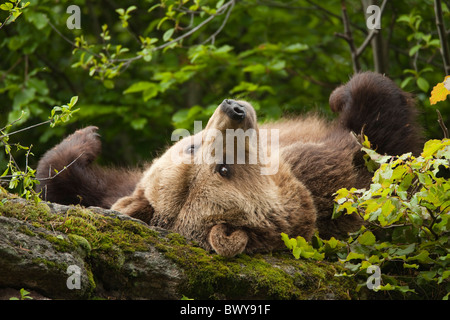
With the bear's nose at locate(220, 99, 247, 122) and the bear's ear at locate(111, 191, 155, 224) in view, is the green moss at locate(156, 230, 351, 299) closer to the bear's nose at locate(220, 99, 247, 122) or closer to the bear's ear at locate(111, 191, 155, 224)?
the bear's ear at locate(111, 191, 155, 224)

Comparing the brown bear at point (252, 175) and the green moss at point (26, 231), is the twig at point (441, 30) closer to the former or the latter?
the brown bear at point (252, 175)

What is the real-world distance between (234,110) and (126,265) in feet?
4.80

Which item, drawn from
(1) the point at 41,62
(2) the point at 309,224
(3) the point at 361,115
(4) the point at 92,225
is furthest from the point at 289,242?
(1) the point at 41,62

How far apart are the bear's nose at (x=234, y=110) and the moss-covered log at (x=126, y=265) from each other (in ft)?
3.36

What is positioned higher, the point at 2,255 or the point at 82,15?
the point at 82,15

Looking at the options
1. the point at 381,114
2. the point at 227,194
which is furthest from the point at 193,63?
the point at 227,194

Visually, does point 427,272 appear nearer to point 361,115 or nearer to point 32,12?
point 361,115

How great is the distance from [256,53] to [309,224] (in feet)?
13.7

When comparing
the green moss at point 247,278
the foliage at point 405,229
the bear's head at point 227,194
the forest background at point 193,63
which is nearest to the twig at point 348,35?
the forest background at point 193,63

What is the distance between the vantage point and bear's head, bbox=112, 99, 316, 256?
4.61 m

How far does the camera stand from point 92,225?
424 cm

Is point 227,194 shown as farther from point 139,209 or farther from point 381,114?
point 381,114

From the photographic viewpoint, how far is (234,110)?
15.3 ft

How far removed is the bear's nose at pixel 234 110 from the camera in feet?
15.1
